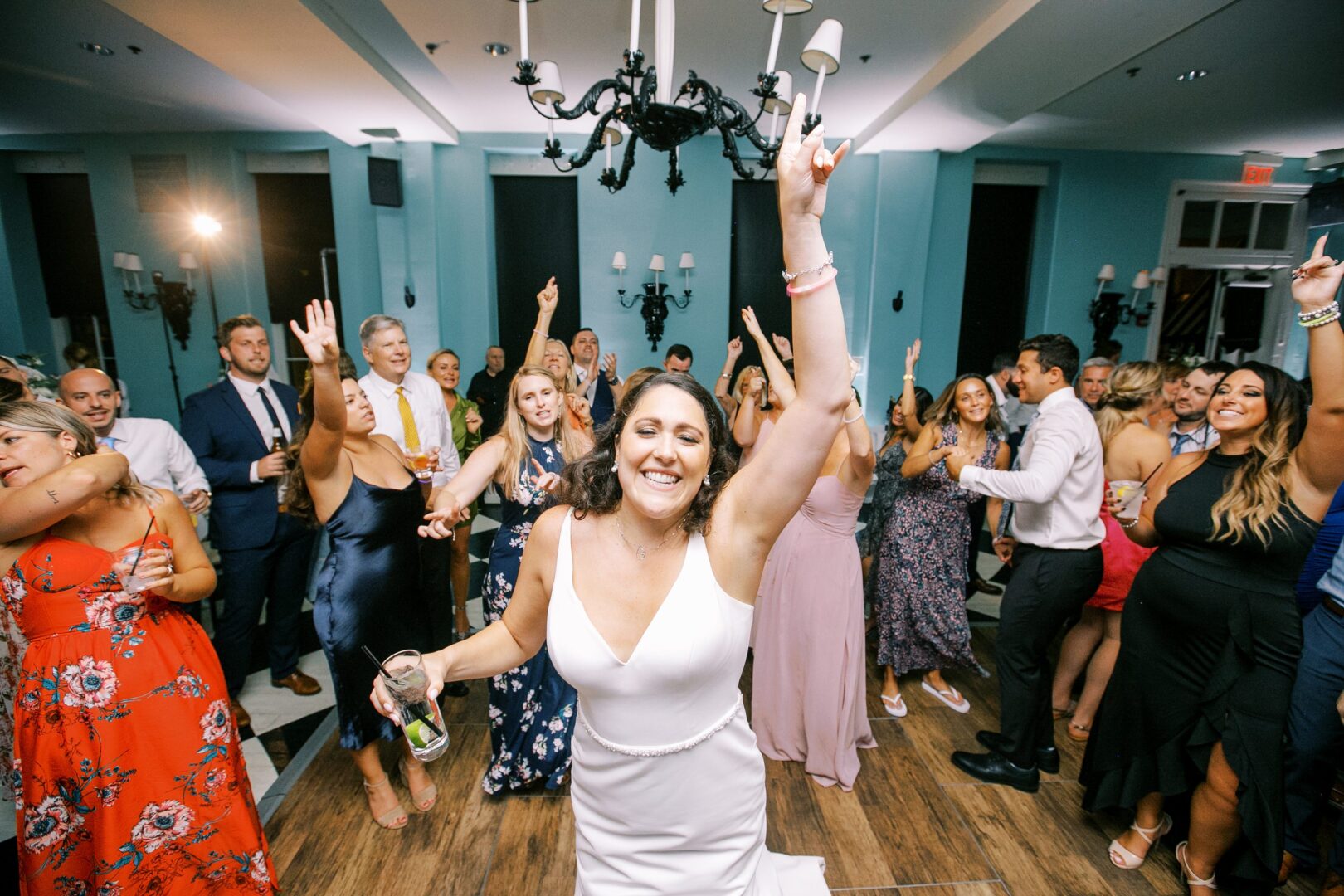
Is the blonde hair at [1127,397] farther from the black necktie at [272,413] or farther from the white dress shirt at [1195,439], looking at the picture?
the black necktie at [272,413]

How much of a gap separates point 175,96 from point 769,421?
19.2 feet

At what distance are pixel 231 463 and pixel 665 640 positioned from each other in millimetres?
2609

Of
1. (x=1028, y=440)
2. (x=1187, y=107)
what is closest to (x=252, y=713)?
(x=1028, y=440)

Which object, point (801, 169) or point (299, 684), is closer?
point (801, 169)

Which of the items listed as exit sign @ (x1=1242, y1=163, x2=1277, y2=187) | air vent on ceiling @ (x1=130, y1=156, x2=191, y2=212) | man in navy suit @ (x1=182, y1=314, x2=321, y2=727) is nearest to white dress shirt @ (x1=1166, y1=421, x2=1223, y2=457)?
man in navy suit @ (x1=182, y1=314, x2=321, y2=727)

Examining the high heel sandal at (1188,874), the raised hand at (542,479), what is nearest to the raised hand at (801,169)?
the raised hand at (542,479)

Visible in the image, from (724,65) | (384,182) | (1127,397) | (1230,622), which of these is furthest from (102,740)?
(384,182)

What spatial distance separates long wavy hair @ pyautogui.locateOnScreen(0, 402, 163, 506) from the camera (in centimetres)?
148

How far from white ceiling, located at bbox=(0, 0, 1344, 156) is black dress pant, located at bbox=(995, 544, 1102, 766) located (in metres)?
2.89

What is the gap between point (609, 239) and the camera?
6.23 meters

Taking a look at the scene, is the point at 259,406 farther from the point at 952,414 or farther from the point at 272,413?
the point at 952,414

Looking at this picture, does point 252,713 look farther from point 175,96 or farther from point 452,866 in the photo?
point 175,96

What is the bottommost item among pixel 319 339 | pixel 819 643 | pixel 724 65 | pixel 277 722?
pixel 277 722

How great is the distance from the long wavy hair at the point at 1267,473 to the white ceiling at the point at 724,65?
8.36 feet
